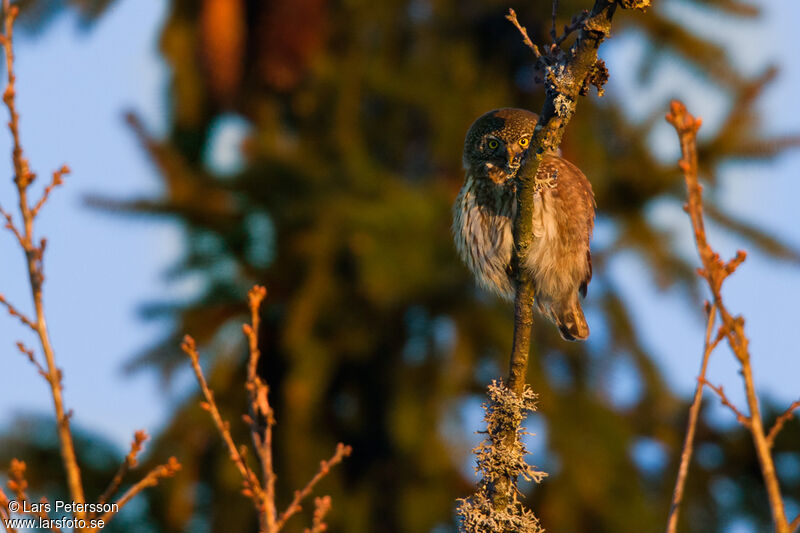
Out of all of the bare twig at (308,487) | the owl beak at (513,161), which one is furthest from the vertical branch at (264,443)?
the owl beak at (513,161)

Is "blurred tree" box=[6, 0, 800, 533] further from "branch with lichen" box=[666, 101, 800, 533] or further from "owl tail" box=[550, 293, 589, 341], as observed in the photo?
"branch with lichen" box=[666, 101, 800, 533]

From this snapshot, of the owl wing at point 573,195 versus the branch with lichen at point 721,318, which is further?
the owl wing at point 573,195

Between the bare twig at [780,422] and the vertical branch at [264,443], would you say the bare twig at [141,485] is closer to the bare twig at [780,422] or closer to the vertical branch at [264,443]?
the vertical branch at [264,443]

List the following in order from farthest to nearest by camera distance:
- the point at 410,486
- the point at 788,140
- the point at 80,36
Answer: the point at 80,36 → the point at 788,140 → the point at 410,486

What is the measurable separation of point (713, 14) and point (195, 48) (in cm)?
411

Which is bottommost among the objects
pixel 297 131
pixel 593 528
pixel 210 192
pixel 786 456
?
pixel 593 528

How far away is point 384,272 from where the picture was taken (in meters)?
5.54

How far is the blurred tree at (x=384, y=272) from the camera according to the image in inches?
230

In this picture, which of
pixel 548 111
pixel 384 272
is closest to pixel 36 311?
pixel 548 111

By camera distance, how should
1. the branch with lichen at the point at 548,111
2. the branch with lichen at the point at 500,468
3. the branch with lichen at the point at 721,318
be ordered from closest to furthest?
the branch with lichen at the point at 721,318
the branch with lichen at the point at 548,111
the branch with lichen at the point at 500,468

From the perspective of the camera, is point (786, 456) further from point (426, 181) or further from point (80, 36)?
point (80, 36)

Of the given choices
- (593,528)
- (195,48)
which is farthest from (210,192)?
(593,528)

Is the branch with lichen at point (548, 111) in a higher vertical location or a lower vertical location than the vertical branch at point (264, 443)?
higher

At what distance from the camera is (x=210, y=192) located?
6262mm
